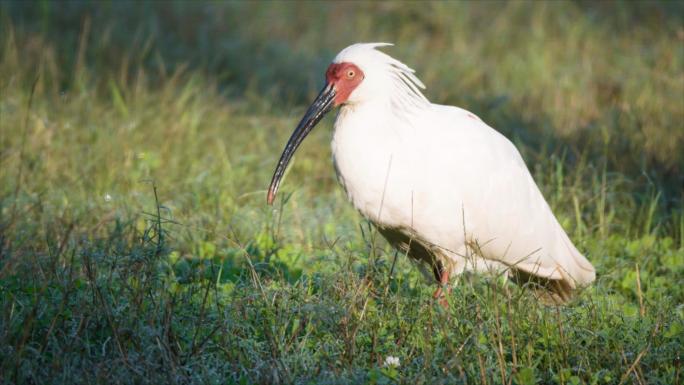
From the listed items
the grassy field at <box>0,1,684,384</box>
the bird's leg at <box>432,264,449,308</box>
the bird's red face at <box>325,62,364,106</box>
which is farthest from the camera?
the bird's red face at <box>325,62,364,106</box>

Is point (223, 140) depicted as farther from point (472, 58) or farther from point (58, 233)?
point (472, 58)

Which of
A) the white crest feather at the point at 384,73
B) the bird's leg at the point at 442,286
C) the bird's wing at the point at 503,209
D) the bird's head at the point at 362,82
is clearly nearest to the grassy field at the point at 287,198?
the bird's leg at the point at 442,286

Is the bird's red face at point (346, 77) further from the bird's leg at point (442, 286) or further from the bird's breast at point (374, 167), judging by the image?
the bird's leg at point (442, 286)

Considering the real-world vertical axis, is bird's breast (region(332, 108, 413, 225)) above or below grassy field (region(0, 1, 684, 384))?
above

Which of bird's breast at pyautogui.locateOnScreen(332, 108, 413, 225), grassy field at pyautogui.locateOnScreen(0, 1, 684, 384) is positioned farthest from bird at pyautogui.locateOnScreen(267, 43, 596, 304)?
grassy field at pyautogui.locateOnScreen(0, 1, 684, 384)

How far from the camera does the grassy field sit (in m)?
3.70

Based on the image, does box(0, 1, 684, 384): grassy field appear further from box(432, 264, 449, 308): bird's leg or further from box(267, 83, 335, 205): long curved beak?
box(267, 83, 335, 205): long curved beak

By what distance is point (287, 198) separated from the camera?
456cm

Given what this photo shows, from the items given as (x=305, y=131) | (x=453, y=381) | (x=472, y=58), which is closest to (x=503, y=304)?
(x=453, y=381)

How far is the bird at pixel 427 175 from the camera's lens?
4211 millimetres

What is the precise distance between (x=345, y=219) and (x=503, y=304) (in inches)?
77.6

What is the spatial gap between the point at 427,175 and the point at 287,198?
27.8 inches

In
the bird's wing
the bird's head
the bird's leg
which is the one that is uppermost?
the bird's head

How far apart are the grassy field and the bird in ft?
0.67
